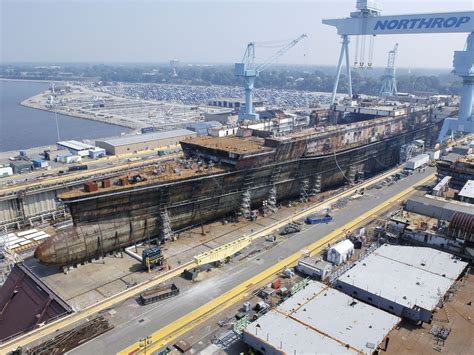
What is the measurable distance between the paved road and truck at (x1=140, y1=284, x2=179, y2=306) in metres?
0.49

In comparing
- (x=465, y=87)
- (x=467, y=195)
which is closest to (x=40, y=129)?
(x=465, y=87)

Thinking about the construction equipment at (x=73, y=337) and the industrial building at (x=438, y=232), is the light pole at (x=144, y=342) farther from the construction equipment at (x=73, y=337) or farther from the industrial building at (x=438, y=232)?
the industrial building at (x=438, y=232)

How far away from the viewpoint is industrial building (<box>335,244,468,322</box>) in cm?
2995

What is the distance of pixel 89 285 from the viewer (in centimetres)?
3653

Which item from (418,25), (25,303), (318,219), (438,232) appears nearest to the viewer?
(25,303)

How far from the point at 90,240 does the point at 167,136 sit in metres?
62.1

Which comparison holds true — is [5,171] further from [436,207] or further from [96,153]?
[436,207]

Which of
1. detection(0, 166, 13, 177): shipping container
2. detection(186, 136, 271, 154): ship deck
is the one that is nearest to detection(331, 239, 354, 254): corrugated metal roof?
detection(186, 136, 271, 154): ship deck

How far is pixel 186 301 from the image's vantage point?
110 ft

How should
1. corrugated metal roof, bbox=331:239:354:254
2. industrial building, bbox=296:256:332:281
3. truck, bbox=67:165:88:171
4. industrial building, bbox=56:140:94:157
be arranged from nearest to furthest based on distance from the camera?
1. industrial building, bbox=296:256:332:281
2. corrugated metal roof, bbox=331:239:354:254
3. truck, bbox=67:165:88:171
4. industrial building, bbox=56:140:94:157

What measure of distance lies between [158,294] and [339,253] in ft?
60.5

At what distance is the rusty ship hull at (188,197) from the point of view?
130ft

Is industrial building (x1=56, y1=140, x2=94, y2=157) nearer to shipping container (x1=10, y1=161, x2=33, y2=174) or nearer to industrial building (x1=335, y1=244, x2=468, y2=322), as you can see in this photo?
shipping container (x1=10, y1=161, x2=33, y2=174)

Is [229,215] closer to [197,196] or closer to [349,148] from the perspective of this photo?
[197,196]
